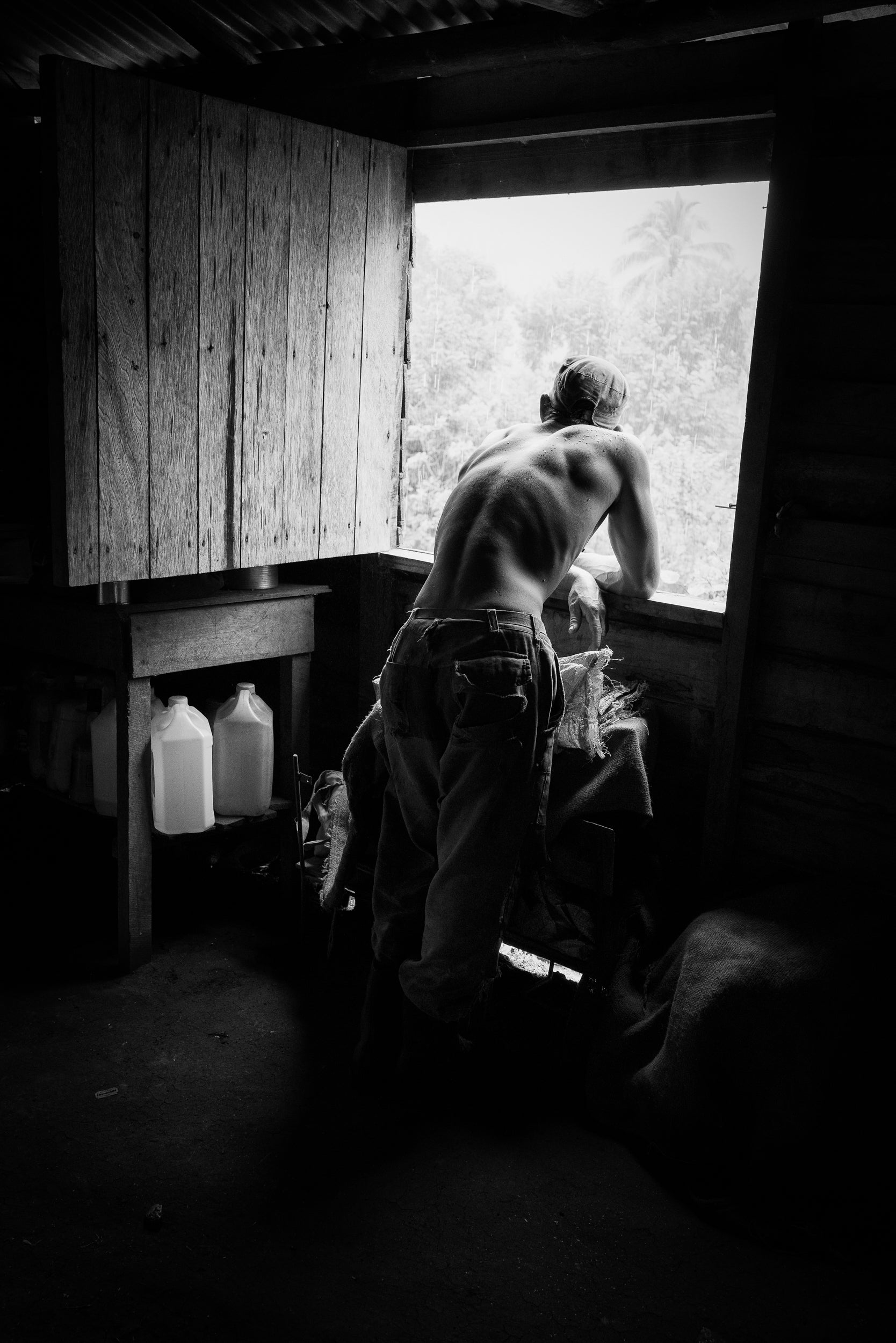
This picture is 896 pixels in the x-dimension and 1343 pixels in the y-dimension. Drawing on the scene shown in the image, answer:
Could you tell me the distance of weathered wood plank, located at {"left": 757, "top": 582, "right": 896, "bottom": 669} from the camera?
3232 millimetres

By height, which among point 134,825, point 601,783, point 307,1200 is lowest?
point 307,1200

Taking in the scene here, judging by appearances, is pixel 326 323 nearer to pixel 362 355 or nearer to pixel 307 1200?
pixel 362 355

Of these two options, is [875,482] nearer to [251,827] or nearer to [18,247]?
[251,827]

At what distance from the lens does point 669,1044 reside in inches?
119

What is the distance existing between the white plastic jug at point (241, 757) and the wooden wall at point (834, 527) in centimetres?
182

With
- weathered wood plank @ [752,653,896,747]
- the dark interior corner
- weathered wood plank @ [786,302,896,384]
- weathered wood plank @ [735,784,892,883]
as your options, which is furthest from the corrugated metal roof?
weathered wood plank @ [735,784,892,883]

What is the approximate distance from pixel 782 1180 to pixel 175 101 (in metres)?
3.53

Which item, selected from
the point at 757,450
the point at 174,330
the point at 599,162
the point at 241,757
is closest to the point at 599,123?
the point at 599,162

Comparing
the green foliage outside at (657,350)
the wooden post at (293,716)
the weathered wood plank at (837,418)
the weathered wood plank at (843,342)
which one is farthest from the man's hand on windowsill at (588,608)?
the wooden post at (293,716)

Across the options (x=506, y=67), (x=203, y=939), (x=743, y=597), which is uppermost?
(x=506, y=67)

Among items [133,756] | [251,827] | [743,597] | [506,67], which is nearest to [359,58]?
[506,67]

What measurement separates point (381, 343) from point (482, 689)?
1799 mm

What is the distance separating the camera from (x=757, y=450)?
11.0 feet

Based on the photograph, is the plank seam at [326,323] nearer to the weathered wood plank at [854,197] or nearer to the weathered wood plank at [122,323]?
the weathered wood plank at [122,323]
